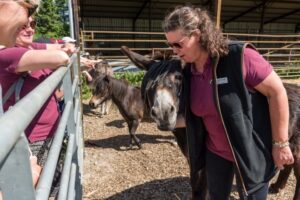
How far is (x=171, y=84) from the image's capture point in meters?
1.81

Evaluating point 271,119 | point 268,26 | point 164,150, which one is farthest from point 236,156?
point 268,26

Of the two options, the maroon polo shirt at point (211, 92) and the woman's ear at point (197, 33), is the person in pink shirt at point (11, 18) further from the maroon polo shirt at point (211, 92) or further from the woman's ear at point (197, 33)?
the maroon polo shirt at point (211, 92)

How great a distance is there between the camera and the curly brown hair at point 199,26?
1.56 metres

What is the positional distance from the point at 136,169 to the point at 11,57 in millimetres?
2937

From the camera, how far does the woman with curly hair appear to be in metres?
1.57

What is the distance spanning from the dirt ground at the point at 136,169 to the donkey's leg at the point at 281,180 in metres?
0.06

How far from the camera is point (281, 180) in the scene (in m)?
3.30

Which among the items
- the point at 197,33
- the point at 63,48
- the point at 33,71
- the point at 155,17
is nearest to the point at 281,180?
the point at 197,33

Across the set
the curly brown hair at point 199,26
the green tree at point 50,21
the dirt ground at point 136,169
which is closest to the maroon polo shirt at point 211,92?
the curly brown hair at point 199,26

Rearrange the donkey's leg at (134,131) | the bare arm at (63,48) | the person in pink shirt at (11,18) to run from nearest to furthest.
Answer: the person in pink shirt at (11,18), the bare arm at (63,48), the donkey's leg at (134,131)

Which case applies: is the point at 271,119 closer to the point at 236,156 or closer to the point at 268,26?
the point at 236,156

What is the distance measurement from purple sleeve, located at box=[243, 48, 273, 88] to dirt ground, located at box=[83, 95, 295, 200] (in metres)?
2.04

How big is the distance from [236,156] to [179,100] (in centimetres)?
47

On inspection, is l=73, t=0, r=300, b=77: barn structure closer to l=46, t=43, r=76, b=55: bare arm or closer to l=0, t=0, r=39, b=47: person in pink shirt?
l=46, t=43, r=76, b=55: bare arm
